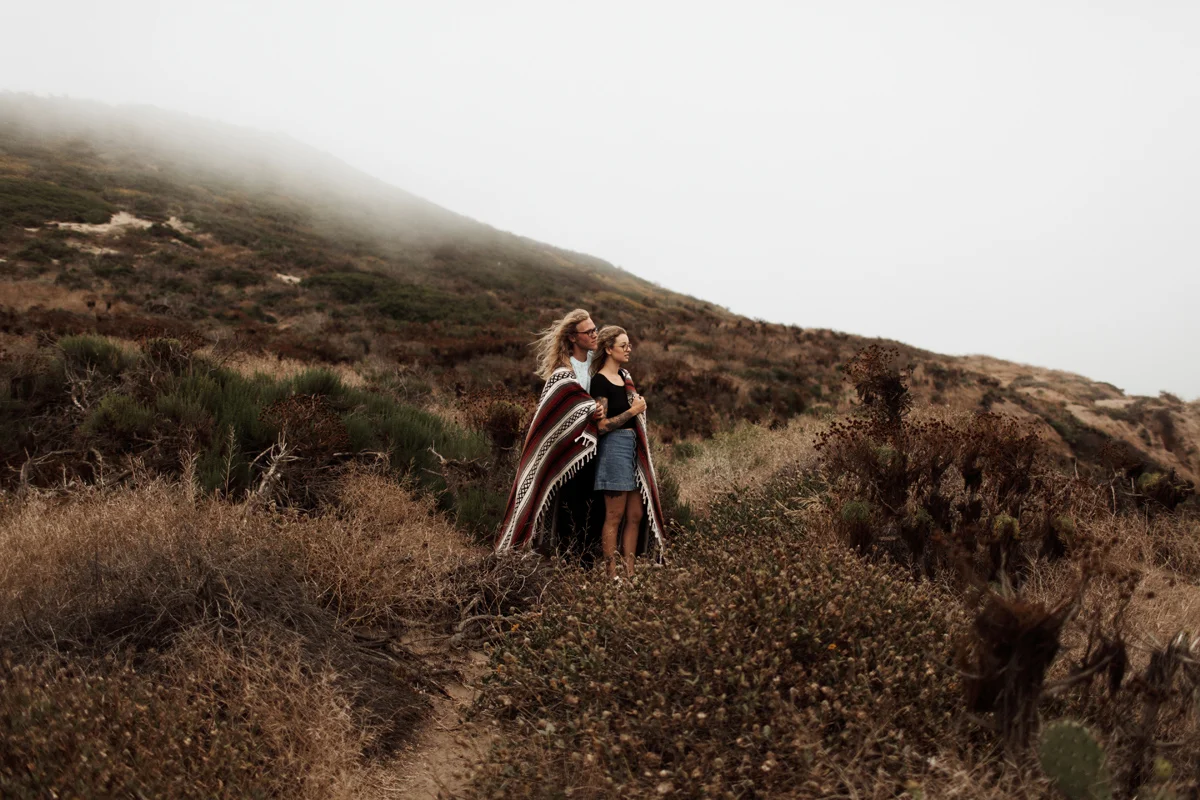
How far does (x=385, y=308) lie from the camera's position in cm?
2352

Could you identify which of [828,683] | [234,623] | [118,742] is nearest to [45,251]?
[234,623]

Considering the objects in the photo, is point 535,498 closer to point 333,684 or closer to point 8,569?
point 333,684

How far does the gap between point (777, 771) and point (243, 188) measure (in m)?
52.6

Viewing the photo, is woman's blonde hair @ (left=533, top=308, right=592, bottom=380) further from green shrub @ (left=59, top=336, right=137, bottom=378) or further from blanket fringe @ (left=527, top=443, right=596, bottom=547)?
green shrub @ (left=59, top=336, right=137, bottom=378)

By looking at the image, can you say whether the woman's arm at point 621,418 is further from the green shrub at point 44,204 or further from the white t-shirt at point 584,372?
the green shrub at point 44,204

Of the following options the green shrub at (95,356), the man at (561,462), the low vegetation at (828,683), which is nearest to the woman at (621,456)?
the man at (561,462)

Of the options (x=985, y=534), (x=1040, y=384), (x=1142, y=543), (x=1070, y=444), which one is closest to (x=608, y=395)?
(x=985, y=534)

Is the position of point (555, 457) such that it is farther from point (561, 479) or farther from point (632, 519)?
point (632, 519)

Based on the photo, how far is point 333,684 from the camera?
3318 mm

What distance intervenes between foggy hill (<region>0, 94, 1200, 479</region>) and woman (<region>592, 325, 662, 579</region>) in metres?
4.28

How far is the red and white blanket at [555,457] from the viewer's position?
5.32 m

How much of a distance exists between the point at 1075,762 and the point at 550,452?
12.3ft

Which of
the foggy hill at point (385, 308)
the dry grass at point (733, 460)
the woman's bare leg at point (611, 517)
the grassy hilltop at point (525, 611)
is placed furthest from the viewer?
the foggy hill at point (385, 308)

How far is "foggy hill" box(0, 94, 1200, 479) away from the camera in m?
15.4
